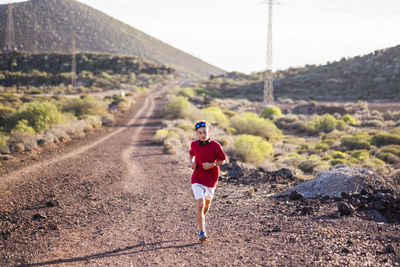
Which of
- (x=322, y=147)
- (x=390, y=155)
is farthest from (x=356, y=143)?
(x=390, y=155)

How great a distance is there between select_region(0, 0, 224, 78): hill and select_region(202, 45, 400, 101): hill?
1337 inches

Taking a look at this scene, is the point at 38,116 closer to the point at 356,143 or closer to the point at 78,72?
the point at 356,143

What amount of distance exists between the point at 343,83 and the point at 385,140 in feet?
150

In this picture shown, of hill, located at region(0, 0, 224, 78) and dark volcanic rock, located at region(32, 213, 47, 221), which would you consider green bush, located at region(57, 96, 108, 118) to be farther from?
dark volcanic rock, located at region(32, 213, 47, 221)

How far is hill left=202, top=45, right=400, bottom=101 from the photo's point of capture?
180 ft

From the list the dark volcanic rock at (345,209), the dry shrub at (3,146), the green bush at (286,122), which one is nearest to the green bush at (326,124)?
the green bush at (286,122)

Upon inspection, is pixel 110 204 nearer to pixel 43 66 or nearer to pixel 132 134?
pixel 132 134

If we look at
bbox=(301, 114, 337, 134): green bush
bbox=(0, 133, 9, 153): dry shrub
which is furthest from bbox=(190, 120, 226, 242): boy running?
bbox=(301, 114, 337, 134): green bush

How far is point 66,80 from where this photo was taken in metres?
71.2

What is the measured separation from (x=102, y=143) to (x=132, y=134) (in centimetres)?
393

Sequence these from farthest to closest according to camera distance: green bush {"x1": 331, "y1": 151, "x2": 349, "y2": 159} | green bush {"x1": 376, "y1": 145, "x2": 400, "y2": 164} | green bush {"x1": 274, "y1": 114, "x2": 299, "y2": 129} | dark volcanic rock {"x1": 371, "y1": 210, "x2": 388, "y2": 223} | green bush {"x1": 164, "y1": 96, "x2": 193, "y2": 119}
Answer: green bush {"x1": 274, "y1": 114, "x2": 299, "y2": 129}, green bush {"x1": 164, "y1": 96, "x2": 193, "y2": 119}, green bush {"x1": 331, "y1": 151, "x2": 349, "y2": 159}, green bush {"x1": 376, "y1": 145, "x2": 400, "y2": 164}, dark volcanic rock {"x1": 371, "y1": 210, "x2": 388, "y2": 223}

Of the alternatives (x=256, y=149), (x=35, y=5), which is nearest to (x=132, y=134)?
(x=256, y=149)

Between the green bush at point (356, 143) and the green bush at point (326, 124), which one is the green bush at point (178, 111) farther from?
the green bush at point (356, 143)

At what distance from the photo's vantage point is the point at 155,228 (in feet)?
19.8
